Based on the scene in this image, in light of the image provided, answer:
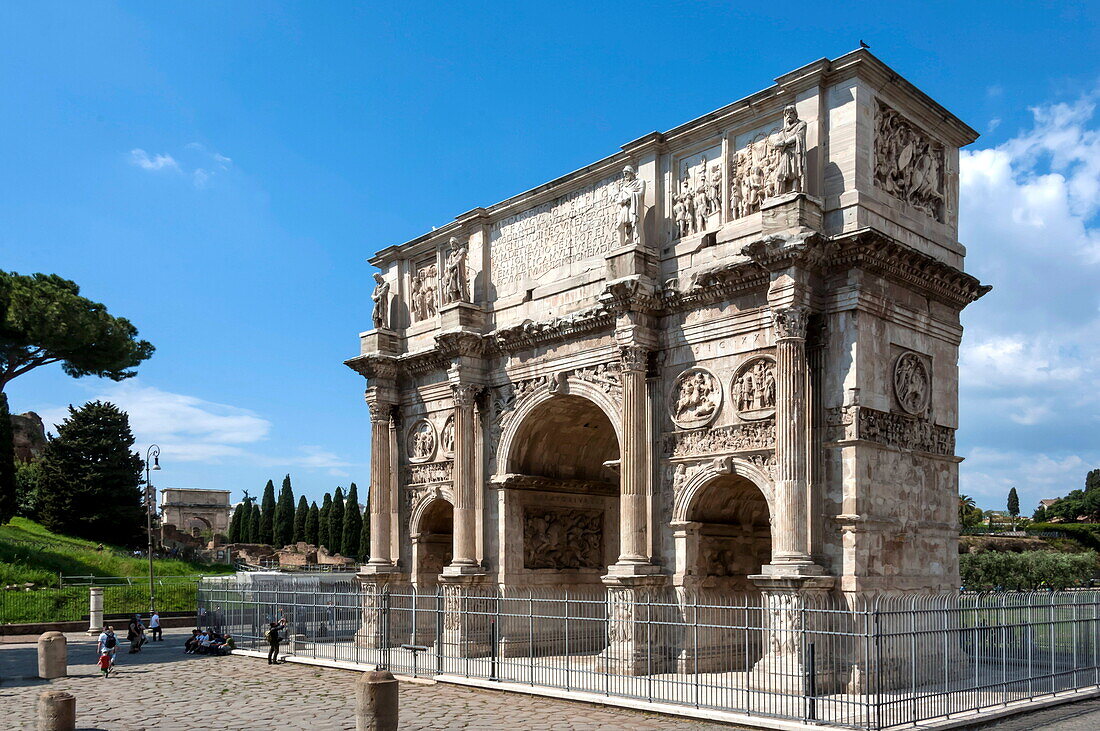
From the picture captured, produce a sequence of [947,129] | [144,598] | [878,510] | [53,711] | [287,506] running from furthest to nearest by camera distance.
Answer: [287,506] → [144,598] → [947,129] → [878,510] → [53,711]

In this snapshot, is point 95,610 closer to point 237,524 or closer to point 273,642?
point 273,642

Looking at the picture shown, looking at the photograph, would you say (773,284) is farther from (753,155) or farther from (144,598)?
(144,598)

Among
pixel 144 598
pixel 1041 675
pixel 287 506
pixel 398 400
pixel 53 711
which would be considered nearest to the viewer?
pixel 53 711

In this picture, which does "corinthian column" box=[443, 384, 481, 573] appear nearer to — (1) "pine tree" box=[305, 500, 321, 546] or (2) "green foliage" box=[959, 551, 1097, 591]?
(2) "green foliage" box=[959, 551, 1097, 591]

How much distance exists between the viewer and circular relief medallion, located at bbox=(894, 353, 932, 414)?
16073 mm

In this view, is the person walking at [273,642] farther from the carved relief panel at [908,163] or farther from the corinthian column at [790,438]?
the carved relief panel at [908,163]

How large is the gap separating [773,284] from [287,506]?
52.8 m

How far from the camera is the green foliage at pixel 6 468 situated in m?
39.4

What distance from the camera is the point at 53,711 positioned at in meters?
12.1

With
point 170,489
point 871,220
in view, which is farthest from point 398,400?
point 170,489

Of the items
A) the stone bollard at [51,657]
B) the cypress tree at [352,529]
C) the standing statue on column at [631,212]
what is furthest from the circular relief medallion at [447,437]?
the cypress tree at [352,529]

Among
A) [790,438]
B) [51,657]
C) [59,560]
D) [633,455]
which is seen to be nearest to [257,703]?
[51,657]

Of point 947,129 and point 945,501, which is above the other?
point 947,129

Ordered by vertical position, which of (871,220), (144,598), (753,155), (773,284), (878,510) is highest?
(753,155)
